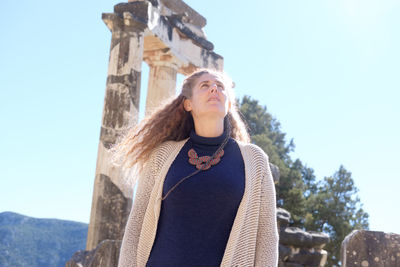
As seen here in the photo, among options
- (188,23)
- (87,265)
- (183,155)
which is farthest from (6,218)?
(183,155)

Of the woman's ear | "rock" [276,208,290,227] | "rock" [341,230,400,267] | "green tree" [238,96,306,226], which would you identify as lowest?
"rock" [341,230,400,267]

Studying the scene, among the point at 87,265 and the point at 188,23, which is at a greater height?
the point at 188,23

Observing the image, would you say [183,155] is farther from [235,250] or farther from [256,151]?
[235,250]

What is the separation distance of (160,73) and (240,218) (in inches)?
452

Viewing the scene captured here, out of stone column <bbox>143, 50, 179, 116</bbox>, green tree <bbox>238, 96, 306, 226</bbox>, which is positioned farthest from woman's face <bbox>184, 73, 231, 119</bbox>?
green tree <bbox>238, 96, 306, 226</bbox>

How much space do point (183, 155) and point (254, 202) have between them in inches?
24.2

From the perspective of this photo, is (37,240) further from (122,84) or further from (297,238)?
(297,238)

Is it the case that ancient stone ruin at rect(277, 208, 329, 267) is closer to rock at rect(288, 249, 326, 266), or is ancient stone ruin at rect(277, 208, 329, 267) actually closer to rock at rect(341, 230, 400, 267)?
rock at rect(288, 249, 326, 266)

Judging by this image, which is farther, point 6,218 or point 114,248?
point 6,218

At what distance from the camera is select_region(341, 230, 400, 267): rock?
365 centimetres

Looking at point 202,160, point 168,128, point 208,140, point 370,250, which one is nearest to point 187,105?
point 168,128

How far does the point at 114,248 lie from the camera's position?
530 cm

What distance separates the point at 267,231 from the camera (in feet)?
9.85

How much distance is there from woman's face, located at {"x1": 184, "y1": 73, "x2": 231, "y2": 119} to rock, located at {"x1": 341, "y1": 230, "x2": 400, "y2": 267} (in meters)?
1.39
